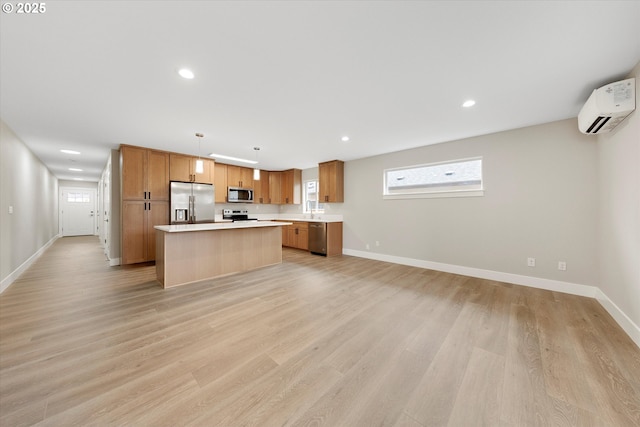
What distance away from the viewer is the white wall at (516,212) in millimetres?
3156

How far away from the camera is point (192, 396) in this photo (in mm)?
1433

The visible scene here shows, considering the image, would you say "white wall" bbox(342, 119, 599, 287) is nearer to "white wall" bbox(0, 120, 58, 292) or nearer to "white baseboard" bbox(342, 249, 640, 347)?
"white baseboard" bbox(342, 249, 640, 347)

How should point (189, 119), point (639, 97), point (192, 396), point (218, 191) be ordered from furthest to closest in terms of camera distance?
point (218, 191) → point (189, 119) → point (639, 97) → point (192, 396)

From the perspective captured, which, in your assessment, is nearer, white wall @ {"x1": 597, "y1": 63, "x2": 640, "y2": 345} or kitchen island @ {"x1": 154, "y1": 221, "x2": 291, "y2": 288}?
white wall @ {"x1": 597, "y1": 63, "x2": 640, "y2": 345}

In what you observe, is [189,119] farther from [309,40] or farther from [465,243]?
[465,243]

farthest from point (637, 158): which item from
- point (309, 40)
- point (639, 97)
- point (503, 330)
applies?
point (309, 40)

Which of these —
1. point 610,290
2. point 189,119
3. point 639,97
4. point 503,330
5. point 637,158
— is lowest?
point 503,330

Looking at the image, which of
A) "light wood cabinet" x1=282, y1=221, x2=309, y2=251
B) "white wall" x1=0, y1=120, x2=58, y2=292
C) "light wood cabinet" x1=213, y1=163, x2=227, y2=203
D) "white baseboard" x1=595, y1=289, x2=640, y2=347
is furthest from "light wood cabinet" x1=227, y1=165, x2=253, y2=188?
"white baseboard" x1=595, y1=289, x2=640, y2=347

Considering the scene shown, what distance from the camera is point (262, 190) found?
7.46 metres

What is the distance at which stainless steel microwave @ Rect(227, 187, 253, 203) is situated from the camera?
654 cm

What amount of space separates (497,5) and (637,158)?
2.08 meters

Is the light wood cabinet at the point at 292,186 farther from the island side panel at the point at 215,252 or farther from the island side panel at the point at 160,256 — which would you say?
the island side panel at the point at 160,256

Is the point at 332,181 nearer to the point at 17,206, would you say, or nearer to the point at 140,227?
the point at 140,227

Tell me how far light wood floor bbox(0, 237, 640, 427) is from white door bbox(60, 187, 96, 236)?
29.4ft
